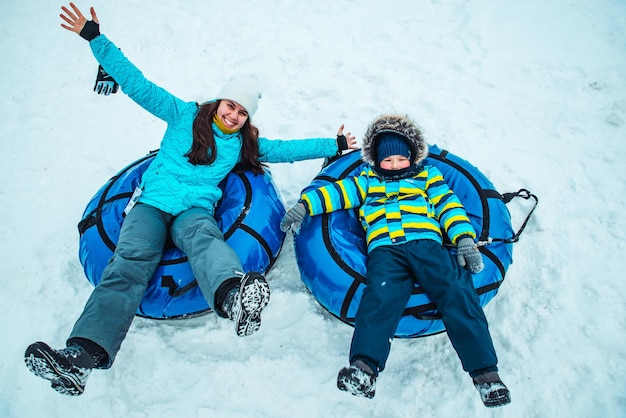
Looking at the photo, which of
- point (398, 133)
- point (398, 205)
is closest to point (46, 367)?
point (398, 205)

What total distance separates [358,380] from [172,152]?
1826 mm

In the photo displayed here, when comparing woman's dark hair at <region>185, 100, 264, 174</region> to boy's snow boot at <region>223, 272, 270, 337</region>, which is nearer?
boy's snow boot at <region>223, 272, 270, 337</region>

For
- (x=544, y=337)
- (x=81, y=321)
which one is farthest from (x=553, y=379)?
(x=81, y=321)

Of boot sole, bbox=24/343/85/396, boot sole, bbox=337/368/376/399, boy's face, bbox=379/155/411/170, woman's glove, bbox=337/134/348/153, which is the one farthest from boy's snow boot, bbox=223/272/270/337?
woman's glove, bbox=337/134/348/153

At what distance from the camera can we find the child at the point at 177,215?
1.85m

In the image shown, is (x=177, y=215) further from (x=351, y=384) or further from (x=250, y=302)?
(x=351, y=384)

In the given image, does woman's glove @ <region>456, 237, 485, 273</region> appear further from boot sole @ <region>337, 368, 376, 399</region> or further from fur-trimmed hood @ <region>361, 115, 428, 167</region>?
boot sole @ <region>337, 368, 376, 399</region>

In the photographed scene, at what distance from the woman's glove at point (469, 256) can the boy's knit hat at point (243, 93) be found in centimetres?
158

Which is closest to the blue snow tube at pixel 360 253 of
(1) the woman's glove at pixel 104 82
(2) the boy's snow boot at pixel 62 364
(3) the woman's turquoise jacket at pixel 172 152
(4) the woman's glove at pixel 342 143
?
(4) the woman's glove at pixel 342 143

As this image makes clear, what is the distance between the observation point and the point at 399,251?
7.64ft

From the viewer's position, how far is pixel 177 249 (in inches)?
102

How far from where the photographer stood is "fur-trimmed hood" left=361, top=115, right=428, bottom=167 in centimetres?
261

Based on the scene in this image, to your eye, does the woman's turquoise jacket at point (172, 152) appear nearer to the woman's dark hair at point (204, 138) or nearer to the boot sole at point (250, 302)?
the woman's dark hair at point (204, 138)

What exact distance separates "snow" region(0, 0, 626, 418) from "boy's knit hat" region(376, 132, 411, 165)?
3.28ft
